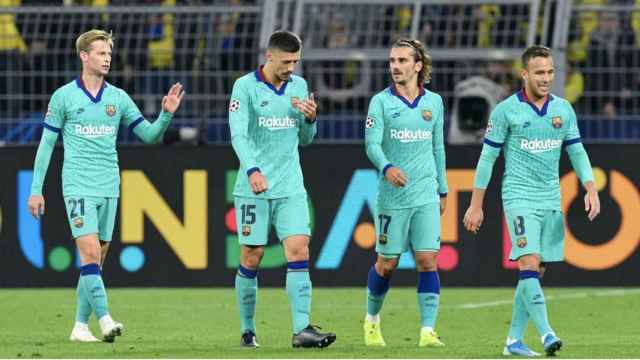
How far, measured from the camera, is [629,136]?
1775cm

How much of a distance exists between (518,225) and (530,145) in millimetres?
497

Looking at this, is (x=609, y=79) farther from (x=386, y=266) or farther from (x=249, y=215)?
(x=249, y=215)

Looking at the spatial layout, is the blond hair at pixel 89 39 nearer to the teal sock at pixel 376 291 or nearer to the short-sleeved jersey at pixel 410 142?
the short-sleeved jersey at pixel 410 142

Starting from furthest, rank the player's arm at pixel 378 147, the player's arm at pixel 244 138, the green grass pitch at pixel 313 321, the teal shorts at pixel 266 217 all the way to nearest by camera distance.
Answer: the teal shorts at pixel 266 217
the player's arm at pixel 378 147
the green grass pitch at pixel 313 321
the player's arm at pixel 244 138

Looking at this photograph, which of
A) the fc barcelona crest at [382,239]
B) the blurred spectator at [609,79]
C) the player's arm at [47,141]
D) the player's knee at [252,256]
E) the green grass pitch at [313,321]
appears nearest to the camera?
the green grass pitch at [313,321]

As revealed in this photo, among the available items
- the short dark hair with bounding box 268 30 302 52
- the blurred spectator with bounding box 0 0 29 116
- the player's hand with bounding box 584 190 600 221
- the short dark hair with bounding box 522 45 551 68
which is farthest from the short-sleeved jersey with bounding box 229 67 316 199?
the blurred spectator with bounding box 0 0 29 116

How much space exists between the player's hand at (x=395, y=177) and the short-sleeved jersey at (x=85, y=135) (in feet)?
6.62

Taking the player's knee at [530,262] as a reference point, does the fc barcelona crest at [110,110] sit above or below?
above

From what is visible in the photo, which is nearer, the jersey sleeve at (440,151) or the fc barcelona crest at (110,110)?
the jersey sleeve at (440,151)

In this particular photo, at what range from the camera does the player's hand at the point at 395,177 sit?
11.6 metres

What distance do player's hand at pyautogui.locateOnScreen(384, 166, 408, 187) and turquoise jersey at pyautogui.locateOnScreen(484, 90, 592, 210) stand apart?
69 cm

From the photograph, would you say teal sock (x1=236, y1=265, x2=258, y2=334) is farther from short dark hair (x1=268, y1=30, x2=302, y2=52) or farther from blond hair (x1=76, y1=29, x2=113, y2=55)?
blond hair (x1=76, y1=29, x2=113, y2=55)

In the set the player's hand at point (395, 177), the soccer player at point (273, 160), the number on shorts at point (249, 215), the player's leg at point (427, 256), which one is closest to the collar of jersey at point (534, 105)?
the player's hand at point (395, 177)

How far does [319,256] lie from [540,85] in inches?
270
